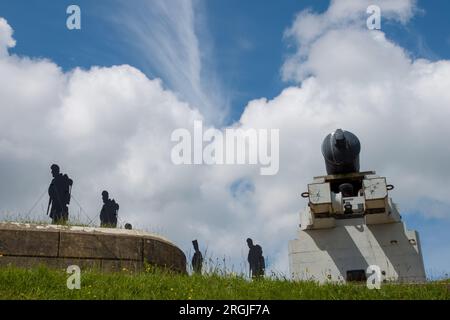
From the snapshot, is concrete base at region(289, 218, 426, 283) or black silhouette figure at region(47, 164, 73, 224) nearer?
concrete base at region(289, 218, 426, 283)

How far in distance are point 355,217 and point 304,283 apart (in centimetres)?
553

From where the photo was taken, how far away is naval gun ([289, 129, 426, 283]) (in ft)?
35.6

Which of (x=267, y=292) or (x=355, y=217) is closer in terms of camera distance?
(x=267, y=292)

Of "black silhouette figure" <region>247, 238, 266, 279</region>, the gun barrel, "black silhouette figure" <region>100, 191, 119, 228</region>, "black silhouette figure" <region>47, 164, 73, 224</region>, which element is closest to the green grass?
the gun barrel

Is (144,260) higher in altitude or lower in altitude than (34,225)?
lower

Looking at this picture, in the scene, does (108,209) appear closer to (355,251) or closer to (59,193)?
(59,193)

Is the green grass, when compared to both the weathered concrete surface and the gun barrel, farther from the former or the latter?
the gun barrel

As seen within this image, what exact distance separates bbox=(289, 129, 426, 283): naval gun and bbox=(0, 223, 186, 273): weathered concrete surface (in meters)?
3.56

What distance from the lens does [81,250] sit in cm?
825

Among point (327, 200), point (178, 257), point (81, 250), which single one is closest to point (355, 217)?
point (327, 200)
